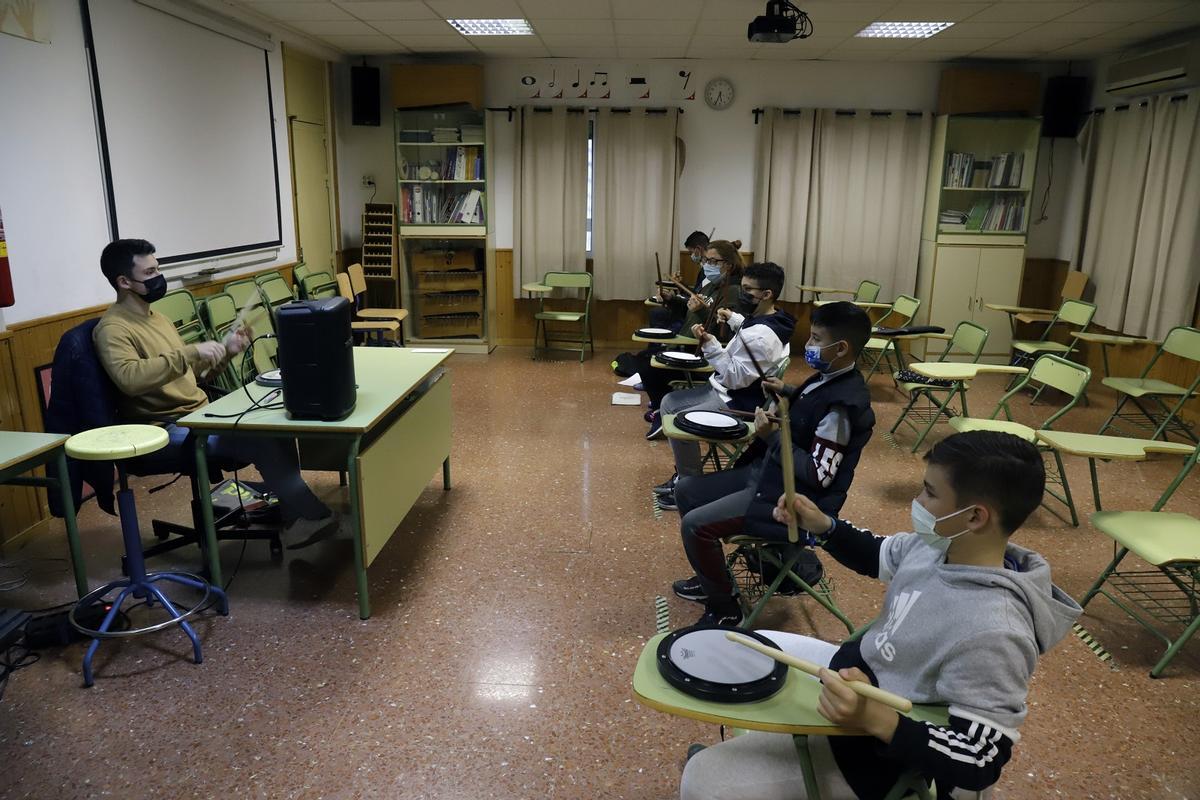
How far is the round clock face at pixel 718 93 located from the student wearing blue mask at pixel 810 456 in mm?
5602

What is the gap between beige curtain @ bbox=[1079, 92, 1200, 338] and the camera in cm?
563

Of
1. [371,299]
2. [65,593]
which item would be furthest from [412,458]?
[371,299]

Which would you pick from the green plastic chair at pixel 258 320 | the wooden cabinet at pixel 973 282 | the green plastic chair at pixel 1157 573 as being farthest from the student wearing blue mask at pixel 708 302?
the wooden cabinet at pixel 973 282

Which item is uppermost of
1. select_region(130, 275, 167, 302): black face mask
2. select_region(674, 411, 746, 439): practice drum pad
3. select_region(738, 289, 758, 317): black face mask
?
select_region(130, 275, 167, 302): black face mask

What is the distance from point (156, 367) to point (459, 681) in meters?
1.76

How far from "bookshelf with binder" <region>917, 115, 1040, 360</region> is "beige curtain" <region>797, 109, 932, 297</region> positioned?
0.18 m

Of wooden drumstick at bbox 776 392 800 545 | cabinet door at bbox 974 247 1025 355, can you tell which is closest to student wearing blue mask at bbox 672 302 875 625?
wooden drumstick at bbox 776 392 800 545

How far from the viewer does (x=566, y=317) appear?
7.45 meters

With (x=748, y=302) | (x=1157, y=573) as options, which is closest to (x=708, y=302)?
(x=748, y=302)

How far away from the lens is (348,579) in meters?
3.29

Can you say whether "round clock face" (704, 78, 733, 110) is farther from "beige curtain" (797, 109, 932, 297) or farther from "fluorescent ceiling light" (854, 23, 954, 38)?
"fluorescent ceiling light" (854, 23, 954, 38)

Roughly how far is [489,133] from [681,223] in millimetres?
2101

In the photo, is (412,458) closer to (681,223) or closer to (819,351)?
(819,351)

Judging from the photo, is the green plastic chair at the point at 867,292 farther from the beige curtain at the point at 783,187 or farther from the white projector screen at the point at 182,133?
the white projector screen at the point at 182,133
